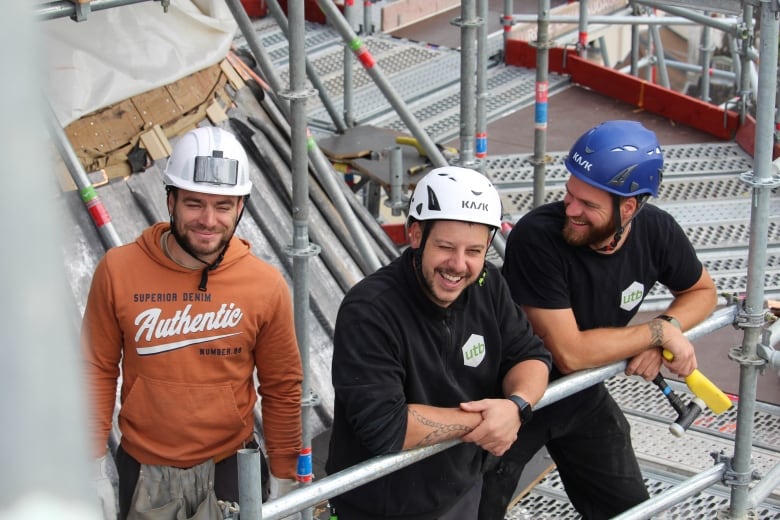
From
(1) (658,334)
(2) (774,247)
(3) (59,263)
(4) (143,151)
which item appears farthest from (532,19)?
(3) (59,263)

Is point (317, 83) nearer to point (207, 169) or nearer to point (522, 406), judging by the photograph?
point (207, 169)

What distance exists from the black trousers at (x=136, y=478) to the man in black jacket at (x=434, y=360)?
1.74 ft

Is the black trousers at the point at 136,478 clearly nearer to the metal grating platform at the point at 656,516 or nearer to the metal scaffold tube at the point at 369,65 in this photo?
the metal grating platform at the point at 656,516

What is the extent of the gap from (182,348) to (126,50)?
3029 mm

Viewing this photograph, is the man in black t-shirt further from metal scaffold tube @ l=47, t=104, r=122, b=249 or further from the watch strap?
metal scaffold tube @ l=47, t=104, r=122, b=249

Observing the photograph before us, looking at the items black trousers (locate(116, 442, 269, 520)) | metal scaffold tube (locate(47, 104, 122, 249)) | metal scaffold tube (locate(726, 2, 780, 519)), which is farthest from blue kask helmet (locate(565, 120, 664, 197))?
metal scaffold tube (locate(47, 104, 122, 249))

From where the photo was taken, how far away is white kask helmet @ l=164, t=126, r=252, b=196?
3.82 meters

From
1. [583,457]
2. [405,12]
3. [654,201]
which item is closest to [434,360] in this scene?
[583,457]

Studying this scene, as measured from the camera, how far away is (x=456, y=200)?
11.5 feet

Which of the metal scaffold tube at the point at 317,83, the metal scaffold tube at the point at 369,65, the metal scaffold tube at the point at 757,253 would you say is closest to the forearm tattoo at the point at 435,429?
the metal scaffold tube at the point at 757,253

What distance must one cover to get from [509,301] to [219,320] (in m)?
1.00

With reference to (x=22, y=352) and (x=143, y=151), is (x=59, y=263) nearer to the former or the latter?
(x=22, y=352)

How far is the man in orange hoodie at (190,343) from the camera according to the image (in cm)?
372

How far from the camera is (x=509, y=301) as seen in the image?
3.73 metres
